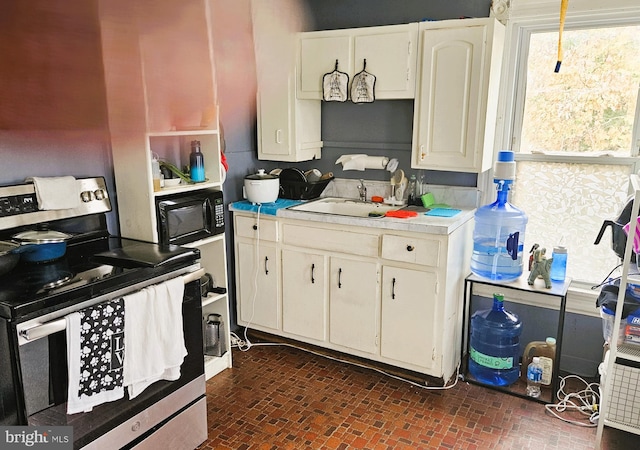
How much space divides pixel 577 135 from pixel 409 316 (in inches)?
46.6

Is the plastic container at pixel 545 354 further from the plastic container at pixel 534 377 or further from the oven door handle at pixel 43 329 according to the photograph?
the oven door handle at pixel 43 329

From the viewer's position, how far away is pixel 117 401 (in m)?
1.50

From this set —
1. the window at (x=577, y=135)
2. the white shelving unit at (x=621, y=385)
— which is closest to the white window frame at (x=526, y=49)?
the window at (x=577, y=135)

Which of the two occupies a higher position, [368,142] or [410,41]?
[410,41]

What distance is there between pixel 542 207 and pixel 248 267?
5.30 feet

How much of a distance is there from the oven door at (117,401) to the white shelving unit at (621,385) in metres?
1.58

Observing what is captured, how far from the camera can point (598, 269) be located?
2361 mm

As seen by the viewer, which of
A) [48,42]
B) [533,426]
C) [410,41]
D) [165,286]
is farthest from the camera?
[410,41]

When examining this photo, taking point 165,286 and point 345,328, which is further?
point 345,328

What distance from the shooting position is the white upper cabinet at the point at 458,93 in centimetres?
216

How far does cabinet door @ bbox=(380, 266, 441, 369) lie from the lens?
223cm

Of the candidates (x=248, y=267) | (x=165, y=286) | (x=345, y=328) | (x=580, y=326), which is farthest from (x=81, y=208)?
(x=580, y=326)

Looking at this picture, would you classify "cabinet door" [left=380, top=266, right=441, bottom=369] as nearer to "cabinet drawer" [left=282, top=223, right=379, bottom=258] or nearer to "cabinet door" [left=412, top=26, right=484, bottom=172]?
"cabinet drawer" [left=282, top=223, right=379, bottom=258]

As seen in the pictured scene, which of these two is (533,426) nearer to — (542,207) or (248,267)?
(542,207)
